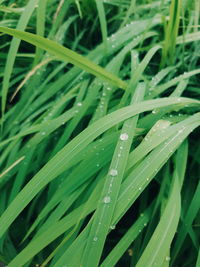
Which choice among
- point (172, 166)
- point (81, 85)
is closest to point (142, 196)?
point (172, 166)

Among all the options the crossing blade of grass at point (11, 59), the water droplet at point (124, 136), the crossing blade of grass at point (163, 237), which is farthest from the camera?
the crossing blade of grass at point (11, 59)

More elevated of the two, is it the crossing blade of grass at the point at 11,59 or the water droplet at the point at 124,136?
the crossing blade of grass at the point at 11,59

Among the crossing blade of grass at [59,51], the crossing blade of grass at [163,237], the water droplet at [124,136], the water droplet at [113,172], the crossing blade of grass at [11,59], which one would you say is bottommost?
the crossing blade of grass at [163,237]

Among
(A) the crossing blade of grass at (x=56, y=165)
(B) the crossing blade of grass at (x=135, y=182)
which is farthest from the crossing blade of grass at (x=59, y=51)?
(B) the crossing blade of grass at (x=135, y=182)

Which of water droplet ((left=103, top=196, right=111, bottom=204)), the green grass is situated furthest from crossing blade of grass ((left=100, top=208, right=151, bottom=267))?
water droplet ((left=103, top=196, right=111, bottom=204))

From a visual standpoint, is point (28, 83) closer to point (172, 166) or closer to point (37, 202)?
point (37, 202)

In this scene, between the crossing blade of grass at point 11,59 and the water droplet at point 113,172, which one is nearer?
the water droplet at point 113,172

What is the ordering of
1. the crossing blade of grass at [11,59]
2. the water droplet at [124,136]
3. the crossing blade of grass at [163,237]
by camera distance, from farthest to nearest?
the crossing blade of grass at [11,59]
the water droplet at [124,136]
the crossing blade of grass at [163,237]

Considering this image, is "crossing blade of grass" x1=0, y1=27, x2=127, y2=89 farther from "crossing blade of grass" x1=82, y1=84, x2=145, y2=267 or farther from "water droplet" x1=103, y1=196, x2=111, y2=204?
"water droplet" x1=103, y1=196, x2=111, y2=204

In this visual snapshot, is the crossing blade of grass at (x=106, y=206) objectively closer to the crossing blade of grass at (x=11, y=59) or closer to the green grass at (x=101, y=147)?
the green grass at (x=101, y=147)
